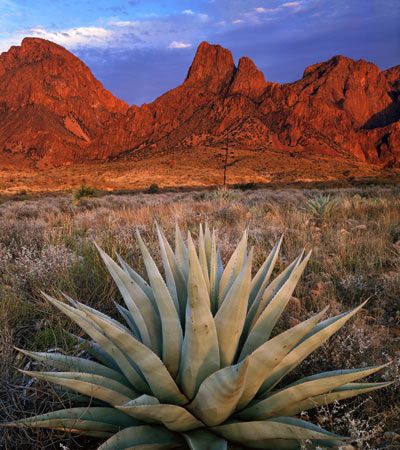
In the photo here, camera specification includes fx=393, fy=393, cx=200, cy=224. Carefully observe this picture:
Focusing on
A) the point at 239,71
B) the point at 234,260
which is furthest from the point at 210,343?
the point at 239,71

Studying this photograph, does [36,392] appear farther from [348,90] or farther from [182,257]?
[348,90]

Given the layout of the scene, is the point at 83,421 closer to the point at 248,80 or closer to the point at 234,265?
the point at 234,265

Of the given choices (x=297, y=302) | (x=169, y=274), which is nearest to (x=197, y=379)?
(x=169, y=274)

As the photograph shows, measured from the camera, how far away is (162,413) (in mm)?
1468

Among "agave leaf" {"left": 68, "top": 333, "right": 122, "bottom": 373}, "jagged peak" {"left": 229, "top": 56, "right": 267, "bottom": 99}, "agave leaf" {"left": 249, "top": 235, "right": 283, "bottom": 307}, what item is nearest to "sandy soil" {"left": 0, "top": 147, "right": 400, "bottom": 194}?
"agave leaf" {"left": 249, "top": 235, "right": 283, "bottom": 307}

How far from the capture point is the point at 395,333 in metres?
2.90

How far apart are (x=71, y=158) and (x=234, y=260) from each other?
14754cm

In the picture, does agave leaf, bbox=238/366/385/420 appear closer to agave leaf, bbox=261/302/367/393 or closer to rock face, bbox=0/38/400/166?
agave leaf, bbox=261/302/367/393

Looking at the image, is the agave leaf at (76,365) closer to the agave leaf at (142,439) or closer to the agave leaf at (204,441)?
the agave leaf at (142,439)

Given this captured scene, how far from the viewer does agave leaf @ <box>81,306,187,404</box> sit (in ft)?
4.96

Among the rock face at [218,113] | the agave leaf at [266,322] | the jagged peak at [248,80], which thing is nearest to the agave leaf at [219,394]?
the agave leaf at [266,322]

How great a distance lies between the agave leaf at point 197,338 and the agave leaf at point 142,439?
19 cm

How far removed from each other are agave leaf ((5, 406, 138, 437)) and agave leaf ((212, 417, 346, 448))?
1.43ft

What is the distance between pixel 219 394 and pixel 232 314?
298mm
